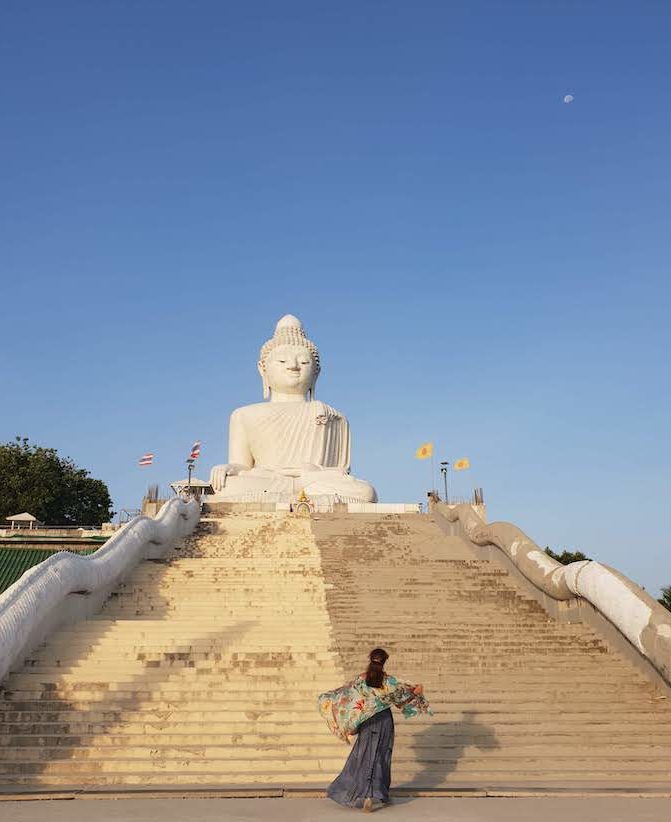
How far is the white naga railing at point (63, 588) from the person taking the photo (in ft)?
23.2

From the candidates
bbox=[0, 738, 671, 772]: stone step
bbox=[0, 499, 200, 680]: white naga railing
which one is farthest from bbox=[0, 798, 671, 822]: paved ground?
bbox=[0, 499, 200, 680]: white naga railing

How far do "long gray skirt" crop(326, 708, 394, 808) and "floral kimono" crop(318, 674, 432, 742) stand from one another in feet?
0.20

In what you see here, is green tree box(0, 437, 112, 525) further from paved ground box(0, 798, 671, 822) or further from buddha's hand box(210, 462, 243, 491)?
paved ground box(0, 798, 671, 822)

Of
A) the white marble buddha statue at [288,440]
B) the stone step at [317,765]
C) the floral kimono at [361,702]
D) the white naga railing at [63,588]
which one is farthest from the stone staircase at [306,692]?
the white marble buddha statue at [288,440]

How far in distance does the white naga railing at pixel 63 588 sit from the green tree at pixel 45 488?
22.0 metres

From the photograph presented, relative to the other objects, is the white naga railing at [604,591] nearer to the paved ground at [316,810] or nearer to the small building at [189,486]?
the paved ground at [316,810]

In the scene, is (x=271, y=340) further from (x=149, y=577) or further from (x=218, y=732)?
(x=218, y=732)

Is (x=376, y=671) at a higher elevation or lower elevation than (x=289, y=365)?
lower

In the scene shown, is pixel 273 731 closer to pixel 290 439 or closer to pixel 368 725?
pixel 368 725

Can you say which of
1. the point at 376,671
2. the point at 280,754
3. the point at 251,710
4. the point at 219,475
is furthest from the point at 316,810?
the point at 219,475

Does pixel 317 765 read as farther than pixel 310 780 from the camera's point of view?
Yes

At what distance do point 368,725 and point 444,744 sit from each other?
1.51 m

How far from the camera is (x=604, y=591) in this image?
8625 millimetres

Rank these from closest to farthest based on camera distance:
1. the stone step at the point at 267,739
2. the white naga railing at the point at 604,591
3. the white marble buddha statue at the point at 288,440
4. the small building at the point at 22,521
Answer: the stone step at the point at 267,739 → the white naga railing at the point at 604,591 → the white marble buddha statue at the point at 288,440 → the small building at the point at 22,521
